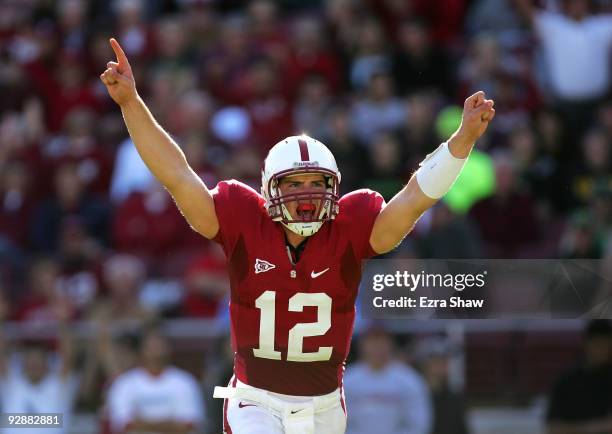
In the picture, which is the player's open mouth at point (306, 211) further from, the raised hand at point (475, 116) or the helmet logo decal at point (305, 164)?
the raised hand at point (475, 116)

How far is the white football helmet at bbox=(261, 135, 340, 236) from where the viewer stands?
5.37 m

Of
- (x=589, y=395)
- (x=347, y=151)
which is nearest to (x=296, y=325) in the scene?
(x=589, y=395)

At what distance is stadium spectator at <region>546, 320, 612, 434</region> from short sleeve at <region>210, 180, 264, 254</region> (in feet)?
12.6

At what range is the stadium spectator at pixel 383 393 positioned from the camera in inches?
346

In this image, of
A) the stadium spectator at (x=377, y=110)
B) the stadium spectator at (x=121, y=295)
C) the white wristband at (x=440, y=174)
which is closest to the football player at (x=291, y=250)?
the white wristband at (x=440, y=174)

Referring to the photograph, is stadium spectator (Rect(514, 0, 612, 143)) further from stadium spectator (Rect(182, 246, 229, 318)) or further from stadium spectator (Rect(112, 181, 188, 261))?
stadium spectator (Rect(112, 181, 188, 261))

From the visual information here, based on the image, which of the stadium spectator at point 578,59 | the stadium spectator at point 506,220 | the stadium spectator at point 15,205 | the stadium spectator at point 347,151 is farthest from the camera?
the stadium spectator at point 15,205

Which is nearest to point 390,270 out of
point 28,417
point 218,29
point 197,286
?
point 28,417

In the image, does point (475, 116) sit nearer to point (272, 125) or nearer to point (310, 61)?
point (272, 125)

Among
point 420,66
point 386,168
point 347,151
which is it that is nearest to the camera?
point 386,168

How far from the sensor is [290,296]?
17.8 ft

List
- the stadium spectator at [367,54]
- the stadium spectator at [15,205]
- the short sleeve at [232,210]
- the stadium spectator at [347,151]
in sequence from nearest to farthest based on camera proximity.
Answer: the short sleeve at [232,210] < the stadium spectator at [347,151] < the stadium spectator at [15,205] < the stadium spectator at [367,54]

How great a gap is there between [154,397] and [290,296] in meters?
3.79

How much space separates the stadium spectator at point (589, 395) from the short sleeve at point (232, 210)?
3.84 m
